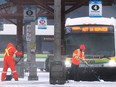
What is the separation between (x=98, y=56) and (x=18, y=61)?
173 inches

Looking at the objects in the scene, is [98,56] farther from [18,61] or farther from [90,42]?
[18,61]

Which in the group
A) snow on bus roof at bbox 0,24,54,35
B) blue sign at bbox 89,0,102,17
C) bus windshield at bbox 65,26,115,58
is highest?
blue sign at bbox 89,0,102,17

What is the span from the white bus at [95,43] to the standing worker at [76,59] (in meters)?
0.50

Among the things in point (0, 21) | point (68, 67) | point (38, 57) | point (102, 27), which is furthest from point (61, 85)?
point (38, 57)

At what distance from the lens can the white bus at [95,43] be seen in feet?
71.7

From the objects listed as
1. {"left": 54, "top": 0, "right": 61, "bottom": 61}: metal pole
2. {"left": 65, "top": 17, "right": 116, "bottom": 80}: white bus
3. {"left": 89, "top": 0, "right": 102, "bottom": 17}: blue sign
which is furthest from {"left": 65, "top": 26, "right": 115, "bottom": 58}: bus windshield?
{"left": 54, "top": 0, "right": 61, "bottom": 61}: metal pole

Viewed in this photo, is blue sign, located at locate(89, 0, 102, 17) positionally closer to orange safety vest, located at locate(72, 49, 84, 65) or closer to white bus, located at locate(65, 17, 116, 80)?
white bus, located at locate(65, 17, 116, 80)

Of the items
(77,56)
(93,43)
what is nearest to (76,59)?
(77,56)

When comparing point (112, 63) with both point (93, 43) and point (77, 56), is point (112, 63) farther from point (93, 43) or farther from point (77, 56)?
point (77, 56)

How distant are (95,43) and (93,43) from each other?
0.09 metres

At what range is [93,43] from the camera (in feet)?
73.1

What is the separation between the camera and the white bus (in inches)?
860

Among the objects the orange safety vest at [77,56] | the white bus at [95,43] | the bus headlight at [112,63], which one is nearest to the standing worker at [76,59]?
the orange safety vest at [77,56]

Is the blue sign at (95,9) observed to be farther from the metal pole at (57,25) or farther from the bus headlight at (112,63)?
the metal pole at (57,25)
